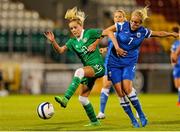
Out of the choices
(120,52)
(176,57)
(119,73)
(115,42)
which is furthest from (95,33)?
(176,57)

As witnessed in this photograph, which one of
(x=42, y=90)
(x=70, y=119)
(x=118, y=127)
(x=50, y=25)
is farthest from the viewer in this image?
(x=50, y=25)

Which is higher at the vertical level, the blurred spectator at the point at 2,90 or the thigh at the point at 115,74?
the thigh at the point at 115,74

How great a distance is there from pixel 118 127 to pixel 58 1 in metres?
18.1

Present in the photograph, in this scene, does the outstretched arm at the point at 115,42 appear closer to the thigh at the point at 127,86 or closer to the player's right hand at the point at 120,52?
the player's right hand at the point at 120,52

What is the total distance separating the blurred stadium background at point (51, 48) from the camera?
2491cm

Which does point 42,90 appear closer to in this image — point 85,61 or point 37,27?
point 37,27

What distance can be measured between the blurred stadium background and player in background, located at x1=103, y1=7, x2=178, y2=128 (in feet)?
42.3

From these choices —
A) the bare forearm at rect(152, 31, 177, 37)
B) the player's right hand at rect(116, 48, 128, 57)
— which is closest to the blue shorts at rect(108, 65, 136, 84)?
the player's right hand at rect(116, 48, 128, 57)

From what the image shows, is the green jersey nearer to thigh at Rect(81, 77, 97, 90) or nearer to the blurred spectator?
thigh at Rect(81, 77, 97, 90)

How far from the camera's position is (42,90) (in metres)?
25.1

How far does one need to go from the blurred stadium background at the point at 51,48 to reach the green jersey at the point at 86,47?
13061 millimetres

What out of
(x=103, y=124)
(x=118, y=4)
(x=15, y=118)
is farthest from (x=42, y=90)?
(x=103, y=124)

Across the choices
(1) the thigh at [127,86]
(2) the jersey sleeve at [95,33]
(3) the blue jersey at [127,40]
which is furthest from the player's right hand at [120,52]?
(2) the jersey sleeve at [95,33]

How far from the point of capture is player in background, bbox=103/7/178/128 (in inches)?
415
